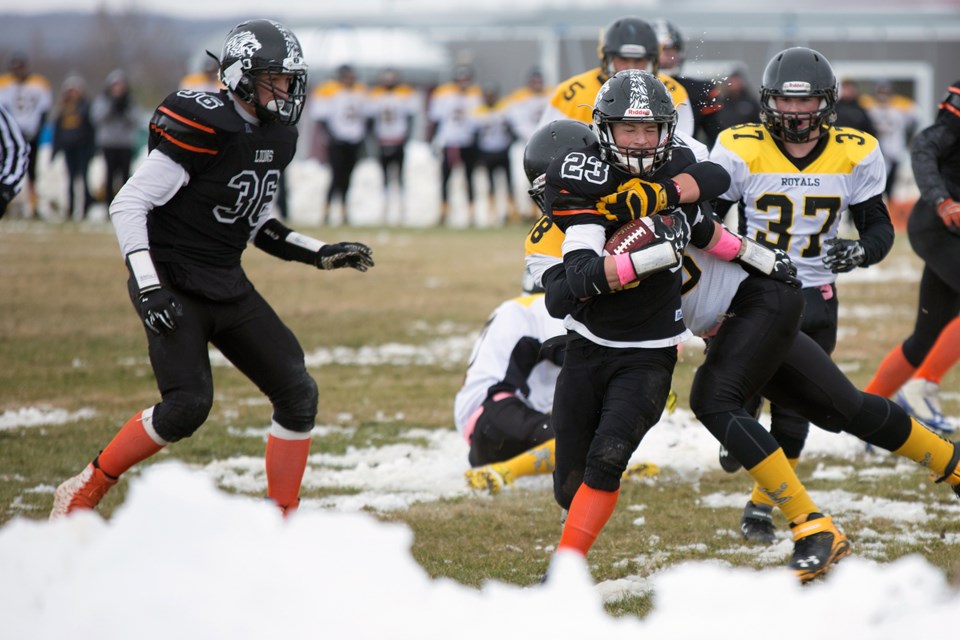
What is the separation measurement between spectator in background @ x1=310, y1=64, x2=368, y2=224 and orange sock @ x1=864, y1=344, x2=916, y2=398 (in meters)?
12.5

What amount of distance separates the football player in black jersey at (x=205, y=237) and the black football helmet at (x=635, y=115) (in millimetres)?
1183

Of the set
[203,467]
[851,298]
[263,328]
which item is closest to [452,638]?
[263,328]

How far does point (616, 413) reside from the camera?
400 centimetres

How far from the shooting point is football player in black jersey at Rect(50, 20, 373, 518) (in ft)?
14.5

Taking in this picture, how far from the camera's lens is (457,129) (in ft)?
62.8

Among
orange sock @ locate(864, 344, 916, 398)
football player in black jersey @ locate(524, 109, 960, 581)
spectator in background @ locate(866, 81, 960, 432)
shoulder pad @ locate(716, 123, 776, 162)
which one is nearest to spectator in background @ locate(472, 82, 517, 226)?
spectator in background @ locate(866, 81, 960, 432)

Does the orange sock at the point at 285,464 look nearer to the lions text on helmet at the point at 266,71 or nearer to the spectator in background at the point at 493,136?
the lions text on helmet at the point at 266,71

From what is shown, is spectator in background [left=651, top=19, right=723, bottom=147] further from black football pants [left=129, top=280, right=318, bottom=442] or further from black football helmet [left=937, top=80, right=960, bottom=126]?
black football pants [left=129, top=280, right=318, bottom=442]

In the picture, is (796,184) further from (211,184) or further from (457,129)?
(457,129)

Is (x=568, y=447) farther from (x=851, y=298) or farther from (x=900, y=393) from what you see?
(x=851, y=298)

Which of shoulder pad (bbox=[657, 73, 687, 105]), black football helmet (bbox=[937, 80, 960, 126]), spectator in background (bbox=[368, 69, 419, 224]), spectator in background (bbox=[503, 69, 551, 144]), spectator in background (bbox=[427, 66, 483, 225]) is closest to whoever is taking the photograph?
black football helmet (bbox=[937, 80, 960, 126])

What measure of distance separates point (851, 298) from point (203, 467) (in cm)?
751

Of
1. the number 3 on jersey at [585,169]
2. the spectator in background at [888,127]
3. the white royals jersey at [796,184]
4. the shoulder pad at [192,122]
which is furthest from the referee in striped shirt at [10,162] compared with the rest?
the spectator in background at [888,127]

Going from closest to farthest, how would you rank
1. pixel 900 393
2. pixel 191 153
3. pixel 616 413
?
1. pixel 616 413
2. pixel 191 153
3. pixel 900 393
